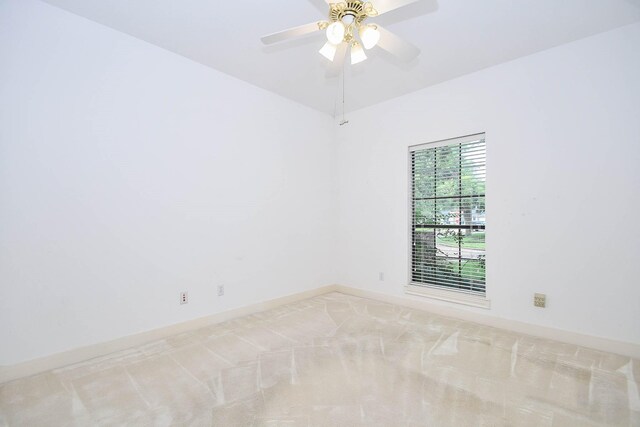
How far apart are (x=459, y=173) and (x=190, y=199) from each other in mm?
3010

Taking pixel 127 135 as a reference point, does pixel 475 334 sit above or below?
below

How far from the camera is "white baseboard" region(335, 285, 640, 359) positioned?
98.0 inches

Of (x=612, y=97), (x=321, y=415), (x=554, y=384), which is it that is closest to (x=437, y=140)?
(x=612, y=97)

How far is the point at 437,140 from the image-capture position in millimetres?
3613

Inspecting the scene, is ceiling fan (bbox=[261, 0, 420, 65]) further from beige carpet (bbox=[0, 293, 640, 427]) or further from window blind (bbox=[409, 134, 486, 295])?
beige carpet (bbox=[0, 293, 640, 427])

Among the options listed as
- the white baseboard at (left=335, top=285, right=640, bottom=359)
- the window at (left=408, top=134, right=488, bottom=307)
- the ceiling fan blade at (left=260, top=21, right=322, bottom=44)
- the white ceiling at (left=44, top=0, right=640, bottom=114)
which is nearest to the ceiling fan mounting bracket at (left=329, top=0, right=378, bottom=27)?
the ceiling fan blade at (left=260, top=21, right=322, bottom=44)

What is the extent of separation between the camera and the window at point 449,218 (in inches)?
132

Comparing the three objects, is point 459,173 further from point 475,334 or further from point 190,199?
point 190,199

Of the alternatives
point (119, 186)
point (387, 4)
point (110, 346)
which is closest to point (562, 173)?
A: point (387, 4)

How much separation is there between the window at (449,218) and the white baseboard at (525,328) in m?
0.15

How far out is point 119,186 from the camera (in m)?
2.62

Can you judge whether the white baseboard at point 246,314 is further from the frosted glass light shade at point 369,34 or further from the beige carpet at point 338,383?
the frosted glass light shade at point 369,34

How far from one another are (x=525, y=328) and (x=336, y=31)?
3141 mm

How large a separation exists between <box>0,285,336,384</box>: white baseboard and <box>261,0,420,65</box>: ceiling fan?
2.65m
